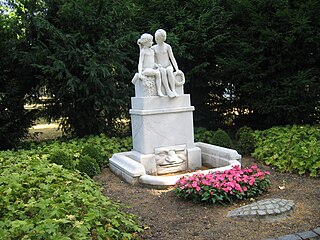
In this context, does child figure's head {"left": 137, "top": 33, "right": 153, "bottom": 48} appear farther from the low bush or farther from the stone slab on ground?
the stone slab on ground

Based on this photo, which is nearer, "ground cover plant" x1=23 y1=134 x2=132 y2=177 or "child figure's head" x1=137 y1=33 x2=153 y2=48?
"ground cover plant" x1=23 y1=134 x2=132 y2=177

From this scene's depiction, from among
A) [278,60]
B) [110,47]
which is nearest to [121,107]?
[110,47]

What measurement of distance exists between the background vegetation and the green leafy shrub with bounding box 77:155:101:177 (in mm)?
2289

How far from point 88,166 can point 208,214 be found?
2.92m

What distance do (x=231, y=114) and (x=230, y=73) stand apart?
6.04 ft

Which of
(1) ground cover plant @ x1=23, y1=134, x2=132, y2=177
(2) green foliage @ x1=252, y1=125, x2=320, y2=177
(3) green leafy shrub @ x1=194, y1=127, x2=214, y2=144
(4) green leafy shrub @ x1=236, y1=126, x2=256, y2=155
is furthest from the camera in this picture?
(3) green leafy shrub @ x1=194, y1=127, x2=214, y2=144

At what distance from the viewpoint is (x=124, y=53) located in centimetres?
906

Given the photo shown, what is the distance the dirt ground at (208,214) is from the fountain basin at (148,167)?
0.16 metres

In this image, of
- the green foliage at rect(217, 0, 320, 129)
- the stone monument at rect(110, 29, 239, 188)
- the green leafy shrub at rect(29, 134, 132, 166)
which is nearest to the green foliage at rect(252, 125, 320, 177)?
the green foliage at rect(217, 0, 320, 129)

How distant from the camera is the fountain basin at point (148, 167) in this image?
5434 mm

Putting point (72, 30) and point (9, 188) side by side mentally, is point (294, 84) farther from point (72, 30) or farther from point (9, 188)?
point (9, 188)

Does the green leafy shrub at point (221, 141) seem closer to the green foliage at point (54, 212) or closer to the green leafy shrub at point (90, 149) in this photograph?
the green leafy shrub at point (90, 149)

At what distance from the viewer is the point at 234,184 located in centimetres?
461

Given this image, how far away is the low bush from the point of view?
14.8 feet
